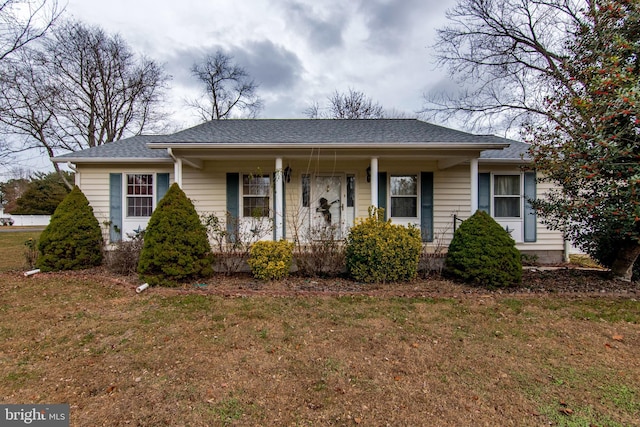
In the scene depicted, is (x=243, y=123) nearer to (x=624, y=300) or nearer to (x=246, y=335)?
(x=246, y=335)

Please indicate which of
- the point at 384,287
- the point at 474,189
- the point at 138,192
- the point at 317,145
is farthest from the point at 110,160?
the point at 474,189

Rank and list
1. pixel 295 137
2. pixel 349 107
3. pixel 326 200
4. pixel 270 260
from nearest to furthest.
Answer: pixel 270 260 → pixel 295 137 → pixel 326 200 → pixel 349 107

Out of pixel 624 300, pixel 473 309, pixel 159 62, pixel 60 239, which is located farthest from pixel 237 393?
pixel 159 62

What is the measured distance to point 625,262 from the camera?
17.7 feet

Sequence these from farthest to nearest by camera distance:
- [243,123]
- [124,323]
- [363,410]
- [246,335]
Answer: [243,123] < [124,323] < [246,335] < [363,410]

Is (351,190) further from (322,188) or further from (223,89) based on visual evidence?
(223,89)

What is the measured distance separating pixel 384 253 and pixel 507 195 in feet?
16.1

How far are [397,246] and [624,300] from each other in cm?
344

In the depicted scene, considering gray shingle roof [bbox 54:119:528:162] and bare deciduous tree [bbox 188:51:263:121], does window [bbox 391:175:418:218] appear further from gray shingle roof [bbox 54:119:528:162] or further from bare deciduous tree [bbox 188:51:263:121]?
bare deciduous tree [bbox 188:51:263:121]

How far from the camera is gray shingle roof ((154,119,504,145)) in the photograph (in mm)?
6523

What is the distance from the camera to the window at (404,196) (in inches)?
320

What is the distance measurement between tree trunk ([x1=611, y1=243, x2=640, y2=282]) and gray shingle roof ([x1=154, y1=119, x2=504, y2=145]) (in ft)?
10.7

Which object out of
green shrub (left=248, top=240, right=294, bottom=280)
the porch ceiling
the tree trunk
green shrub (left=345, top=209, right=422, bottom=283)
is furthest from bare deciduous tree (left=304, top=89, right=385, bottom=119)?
the tree trunk

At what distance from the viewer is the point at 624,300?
4.54m
